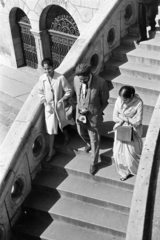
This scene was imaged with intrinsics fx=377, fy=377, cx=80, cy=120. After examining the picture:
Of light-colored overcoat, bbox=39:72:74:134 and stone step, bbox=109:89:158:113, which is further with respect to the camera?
stone step, bbox=109:89:158:113

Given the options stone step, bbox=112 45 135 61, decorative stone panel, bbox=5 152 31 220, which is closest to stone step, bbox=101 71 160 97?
stone step, bbox=112 45 135 61

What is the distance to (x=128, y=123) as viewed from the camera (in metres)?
5.92

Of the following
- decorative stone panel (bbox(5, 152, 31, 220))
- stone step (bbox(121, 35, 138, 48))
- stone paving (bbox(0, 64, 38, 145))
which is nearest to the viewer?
decorative stone panel (bbox(5, 152, 31, 220))

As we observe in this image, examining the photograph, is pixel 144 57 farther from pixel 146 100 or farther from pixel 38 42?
pixel 38 42

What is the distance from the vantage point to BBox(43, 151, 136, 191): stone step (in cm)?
633

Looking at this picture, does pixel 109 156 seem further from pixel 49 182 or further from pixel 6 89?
pixel 6 89

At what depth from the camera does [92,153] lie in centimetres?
647

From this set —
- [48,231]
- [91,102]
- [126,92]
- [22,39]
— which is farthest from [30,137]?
[22,39]

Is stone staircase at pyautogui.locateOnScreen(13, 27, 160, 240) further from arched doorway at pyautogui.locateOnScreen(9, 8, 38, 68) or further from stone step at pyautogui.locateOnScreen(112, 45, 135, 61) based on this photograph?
arched doorway at pyautogui.locateOnScreen(9, 8, 38, 68)

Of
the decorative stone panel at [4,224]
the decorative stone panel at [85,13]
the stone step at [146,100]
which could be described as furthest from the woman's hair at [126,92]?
the decorative stone panel at [85,13]

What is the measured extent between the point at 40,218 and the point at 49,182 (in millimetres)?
648

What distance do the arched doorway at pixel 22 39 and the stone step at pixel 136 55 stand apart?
5.49 meters

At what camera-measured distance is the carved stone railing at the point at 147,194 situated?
195 inches

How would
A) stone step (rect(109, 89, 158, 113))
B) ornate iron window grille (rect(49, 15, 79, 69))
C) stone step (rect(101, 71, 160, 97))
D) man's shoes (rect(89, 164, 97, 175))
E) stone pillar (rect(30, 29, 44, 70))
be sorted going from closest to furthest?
1. man's shoes (rect(89, 164, 97, 175))
2. stone step (rect(109, 89, 158, 113))
3. stone step (rect(101, 71, 160, 97))
4. ornate iron window grille (rect(49, 15, 79, 69))
5. stone pillar (rect(30, 29, 44, 70))
